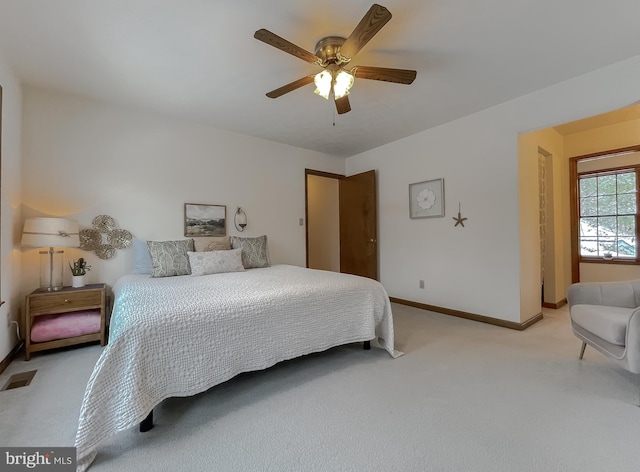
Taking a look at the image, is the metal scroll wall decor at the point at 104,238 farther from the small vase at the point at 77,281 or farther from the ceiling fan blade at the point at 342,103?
the ceiling fan blade at the point at 342,103

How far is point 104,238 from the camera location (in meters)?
2.91

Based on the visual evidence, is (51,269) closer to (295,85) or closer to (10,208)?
(10,208)

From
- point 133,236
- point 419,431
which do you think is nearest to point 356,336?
point 419,431

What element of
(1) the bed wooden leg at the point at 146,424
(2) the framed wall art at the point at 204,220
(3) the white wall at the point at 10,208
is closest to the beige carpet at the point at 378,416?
(1) the bed wooden leg at the point at 146,424

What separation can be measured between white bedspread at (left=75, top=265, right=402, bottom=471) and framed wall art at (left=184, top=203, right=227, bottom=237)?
1127 mm

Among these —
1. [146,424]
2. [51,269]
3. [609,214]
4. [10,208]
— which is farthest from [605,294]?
[10,208]

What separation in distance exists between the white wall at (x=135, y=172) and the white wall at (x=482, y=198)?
193cm

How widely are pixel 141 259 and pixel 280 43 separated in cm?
255

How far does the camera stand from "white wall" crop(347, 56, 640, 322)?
2.54 m

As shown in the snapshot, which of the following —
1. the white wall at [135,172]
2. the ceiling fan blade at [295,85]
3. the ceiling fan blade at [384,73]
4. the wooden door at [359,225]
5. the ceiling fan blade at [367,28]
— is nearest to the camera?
the ceiling fan blade at [367,28]

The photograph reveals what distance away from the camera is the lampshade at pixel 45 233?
2.33 m

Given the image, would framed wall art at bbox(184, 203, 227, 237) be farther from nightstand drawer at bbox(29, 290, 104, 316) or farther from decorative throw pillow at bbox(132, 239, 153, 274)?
nightstand drawer at bbox(29, 290, 104, 316)

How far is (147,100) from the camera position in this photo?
287cm

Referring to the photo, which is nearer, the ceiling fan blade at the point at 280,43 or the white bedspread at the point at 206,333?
the white bedspread at the point at 206,333
